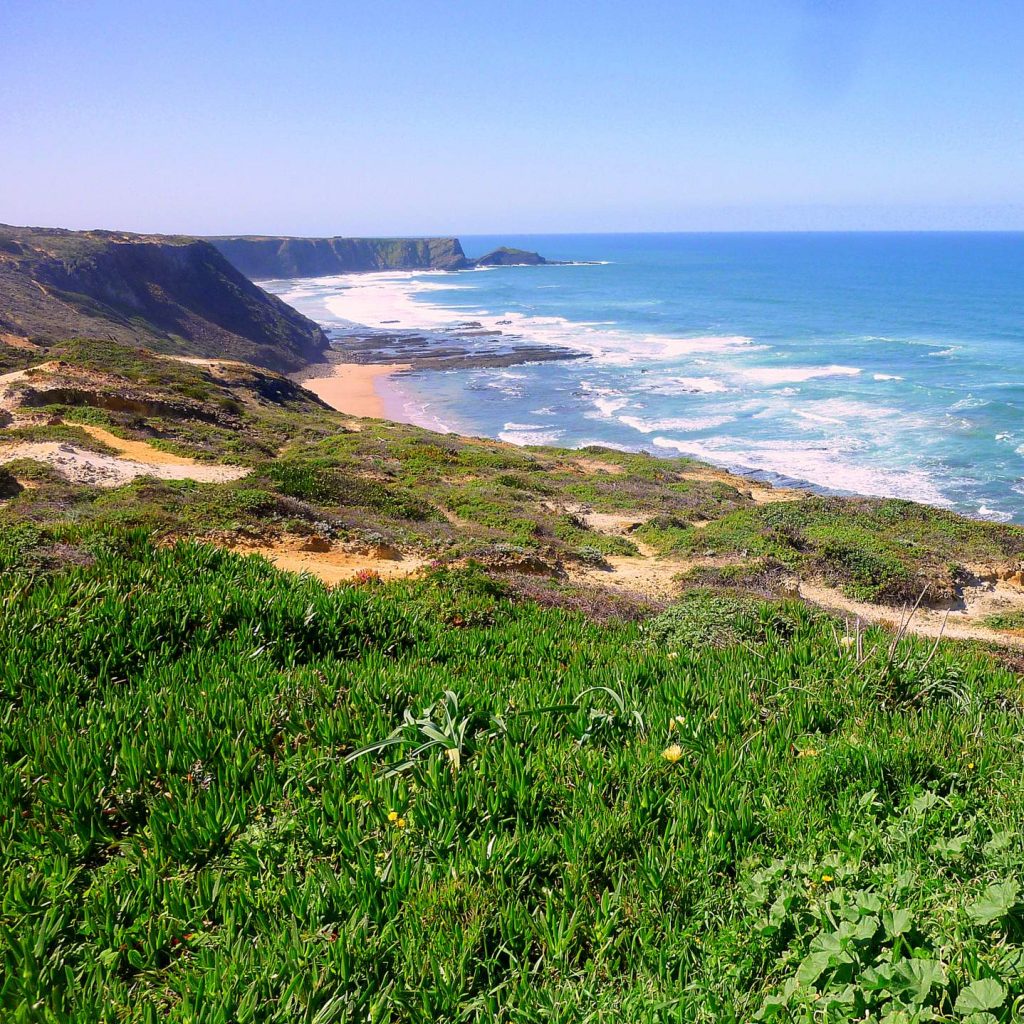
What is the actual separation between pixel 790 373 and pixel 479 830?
57329 mm

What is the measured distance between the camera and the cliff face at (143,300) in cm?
5291

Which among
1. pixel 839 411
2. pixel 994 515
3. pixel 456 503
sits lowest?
pixel 994 515

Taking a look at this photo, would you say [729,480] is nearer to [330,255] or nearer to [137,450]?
[137,450]

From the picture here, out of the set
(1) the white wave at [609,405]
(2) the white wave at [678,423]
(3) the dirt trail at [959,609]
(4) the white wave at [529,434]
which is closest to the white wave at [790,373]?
(1) the white wave at [609,405]

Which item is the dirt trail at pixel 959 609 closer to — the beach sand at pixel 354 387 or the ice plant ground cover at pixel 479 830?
the ice plant ground cover at pixel 479 830

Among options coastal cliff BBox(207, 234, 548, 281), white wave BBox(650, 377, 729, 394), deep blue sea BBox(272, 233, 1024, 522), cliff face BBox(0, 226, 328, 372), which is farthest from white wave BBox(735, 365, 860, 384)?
coastal cliff BBox(207, 234, 548, 281)

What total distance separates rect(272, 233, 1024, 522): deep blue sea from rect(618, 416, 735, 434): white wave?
23 cm

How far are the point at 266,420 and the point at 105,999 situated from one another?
29.2 metres

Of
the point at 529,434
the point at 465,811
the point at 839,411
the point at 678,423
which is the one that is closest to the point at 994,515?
the point at 839,411

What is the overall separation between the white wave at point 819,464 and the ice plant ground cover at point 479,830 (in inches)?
1132

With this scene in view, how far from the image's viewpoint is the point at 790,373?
181 feet

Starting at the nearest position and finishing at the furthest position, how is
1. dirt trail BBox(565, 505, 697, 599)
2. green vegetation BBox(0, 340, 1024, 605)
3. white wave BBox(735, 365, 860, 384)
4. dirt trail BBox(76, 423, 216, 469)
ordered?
1. green vegetation BBox(0, 340, 1024, 605)
2. dirt trail BBox(565, 505, 697, 599)
3. dirt trail BBox(76, 423, 216, 469)
4. white wave BBox(735, 365, 860, 384)

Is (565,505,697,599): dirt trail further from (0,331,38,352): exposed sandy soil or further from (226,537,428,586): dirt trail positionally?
(0,331,38,352): exposed sandy soil

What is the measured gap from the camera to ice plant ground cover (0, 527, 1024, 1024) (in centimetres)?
209
